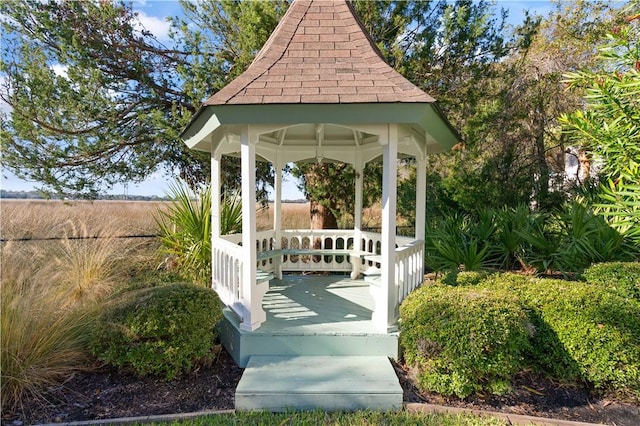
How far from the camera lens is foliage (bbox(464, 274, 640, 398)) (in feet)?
10.6

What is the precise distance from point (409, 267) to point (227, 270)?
236 cm

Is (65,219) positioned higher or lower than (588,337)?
higher

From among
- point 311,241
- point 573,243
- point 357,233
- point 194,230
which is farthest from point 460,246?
point 194,230

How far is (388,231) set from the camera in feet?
12.6

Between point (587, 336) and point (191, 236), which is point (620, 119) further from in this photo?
point (191, 236)

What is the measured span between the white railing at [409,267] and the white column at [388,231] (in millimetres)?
274

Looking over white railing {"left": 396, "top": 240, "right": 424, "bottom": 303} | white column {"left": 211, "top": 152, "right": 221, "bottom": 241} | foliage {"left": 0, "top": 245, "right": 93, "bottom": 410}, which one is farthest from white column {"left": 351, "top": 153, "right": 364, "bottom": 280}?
foliage {"left": 0, "top": 245, "right": 93, "bottom": 410}

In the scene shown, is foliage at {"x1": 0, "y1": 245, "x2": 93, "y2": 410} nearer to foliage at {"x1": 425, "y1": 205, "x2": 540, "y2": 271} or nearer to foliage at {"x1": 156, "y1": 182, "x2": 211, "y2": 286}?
foliage at {"x1": 156, "y1": 182, "x2": 211, "y2": 286}

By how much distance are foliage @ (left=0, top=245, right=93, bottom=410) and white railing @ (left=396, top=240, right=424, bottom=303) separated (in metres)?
3.45

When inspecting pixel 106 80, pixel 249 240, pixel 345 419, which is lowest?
pixel 345 419

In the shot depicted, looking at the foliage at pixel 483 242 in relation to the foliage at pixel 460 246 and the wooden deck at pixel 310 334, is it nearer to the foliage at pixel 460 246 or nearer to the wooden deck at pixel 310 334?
the foliage at pixel 460 246

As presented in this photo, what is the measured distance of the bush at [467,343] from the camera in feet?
10.3

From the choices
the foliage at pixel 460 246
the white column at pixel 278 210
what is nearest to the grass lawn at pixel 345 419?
the foliage at pixel 460 246

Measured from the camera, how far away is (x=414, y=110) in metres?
3.56
